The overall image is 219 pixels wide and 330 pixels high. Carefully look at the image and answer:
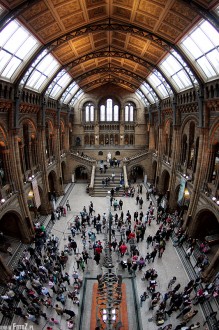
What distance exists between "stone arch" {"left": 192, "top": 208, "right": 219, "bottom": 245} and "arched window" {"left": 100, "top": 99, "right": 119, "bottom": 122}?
22752mm

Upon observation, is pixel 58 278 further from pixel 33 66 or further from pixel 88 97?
pixel 88 97

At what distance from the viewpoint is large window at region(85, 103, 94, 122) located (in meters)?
36.3

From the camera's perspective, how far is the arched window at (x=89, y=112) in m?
36.3

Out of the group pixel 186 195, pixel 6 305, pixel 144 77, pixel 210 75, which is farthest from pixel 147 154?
pixel 6 305

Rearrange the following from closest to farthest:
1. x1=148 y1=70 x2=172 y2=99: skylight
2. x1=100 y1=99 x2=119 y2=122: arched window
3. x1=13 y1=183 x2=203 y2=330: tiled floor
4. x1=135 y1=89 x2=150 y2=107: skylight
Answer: x1=13 y1=183 x2=203 y2=330: tiled floor < x1=148 y1=70 x2=172 y2=99: skylight < x1=135 y1=89 x2=150 y2=107: skylight < x1=100 y1=99 x2=119 y2=122: arched window

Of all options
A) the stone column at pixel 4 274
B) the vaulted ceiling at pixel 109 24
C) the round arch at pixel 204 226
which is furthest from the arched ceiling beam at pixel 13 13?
the round arch at pixel 204 226

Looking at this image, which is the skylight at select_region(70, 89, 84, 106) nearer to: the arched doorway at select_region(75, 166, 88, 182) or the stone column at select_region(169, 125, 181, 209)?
the arched doorway at select_region(75, 166, 88, 182)

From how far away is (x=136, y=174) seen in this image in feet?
119

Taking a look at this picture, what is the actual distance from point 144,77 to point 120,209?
13833 millimetres

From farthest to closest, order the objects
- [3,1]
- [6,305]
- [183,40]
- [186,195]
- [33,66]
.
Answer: [186,195] < [33,66] < [183,40] < [6,305] < [3,1]

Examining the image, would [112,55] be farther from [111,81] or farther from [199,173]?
[111,81]

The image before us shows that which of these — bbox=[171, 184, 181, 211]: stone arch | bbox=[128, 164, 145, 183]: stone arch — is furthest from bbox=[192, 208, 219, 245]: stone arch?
bbox=[128, 164, 145, 183]: stone arch

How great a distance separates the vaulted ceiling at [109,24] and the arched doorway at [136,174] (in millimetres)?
17168

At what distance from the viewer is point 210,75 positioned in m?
14.6
